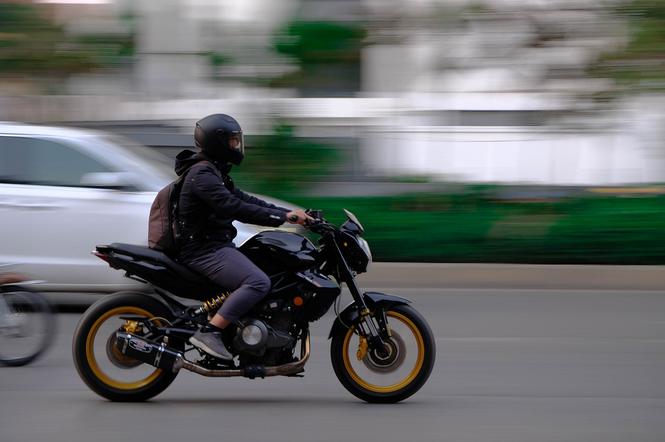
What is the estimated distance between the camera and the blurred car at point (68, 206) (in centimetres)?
971

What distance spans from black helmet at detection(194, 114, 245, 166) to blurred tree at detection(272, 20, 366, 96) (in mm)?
8909

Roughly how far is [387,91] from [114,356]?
1049 cm

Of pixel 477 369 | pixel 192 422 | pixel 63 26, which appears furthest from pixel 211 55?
pixel 192 422

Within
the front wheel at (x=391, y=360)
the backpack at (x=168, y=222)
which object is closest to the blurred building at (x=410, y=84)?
the front wheel at (x=391, y=360)

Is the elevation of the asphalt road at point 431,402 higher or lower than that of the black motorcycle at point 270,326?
lower

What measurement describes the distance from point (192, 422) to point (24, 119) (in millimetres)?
10577

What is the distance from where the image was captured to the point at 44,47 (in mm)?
15523

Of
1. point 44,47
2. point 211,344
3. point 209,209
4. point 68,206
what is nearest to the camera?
point 211,344

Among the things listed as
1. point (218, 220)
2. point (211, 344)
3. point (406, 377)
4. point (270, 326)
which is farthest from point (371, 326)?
point (218, 220)

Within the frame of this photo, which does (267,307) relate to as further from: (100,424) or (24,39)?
(24,39)

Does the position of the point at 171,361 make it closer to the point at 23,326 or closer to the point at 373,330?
the point at 373,330

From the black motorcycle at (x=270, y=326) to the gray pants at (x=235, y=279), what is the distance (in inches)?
4.1

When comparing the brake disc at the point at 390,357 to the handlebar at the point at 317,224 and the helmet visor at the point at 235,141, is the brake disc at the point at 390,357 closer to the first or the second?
the handlebar at the point at 317,224

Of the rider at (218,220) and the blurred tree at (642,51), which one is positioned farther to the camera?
the blurred tree at (642,51)
